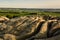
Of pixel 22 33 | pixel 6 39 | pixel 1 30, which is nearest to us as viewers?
pixel 6 39

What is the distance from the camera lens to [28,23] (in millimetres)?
20484

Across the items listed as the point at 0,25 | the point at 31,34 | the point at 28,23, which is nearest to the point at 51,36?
the point at 31,34

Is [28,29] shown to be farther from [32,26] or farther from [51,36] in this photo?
[51,36]

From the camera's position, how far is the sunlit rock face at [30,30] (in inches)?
715

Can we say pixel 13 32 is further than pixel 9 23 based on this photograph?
No

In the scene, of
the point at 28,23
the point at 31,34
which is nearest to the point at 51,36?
the point at 31,34

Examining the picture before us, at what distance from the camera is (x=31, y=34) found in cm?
1898

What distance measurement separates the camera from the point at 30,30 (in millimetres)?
19188

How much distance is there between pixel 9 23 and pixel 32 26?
10.6ft

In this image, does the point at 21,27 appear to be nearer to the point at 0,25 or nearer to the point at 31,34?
the point at 31,34

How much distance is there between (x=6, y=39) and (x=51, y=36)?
3.70m

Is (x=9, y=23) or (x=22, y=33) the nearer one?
(x=22, y=33)

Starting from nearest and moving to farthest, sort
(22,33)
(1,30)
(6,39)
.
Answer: (6,39), (22,33), (1,30)

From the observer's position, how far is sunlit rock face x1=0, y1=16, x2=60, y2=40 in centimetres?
1817
